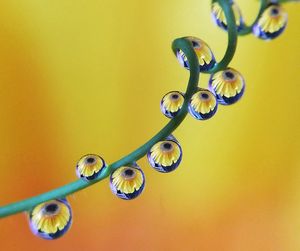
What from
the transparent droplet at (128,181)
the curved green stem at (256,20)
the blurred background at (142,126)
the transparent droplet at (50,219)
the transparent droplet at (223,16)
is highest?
the blurred background at (142,126)

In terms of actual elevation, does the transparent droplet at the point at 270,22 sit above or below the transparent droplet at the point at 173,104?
below

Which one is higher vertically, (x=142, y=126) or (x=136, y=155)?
Answer: (x=142, y=126)

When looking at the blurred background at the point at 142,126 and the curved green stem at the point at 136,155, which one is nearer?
the curved green stem at the point at 136,155

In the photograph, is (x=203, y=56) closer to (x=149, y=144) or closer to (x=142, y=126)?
(x=149, y=144)

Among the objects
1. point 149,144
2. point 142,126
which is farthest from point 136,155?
point 142,126

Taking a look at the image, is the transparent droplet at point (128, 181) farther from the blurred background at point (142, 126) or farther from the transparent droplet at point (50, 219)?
the blurred background at point (142, 126)

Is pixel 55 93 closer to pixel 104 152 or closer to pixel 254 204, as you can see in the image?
pixel 104 152

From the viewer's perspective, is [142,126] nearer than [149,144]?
No

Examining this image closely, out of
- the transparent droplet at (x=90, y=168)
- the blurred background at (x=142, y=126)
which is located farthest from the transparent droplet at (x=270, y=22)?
the blurred background at (x=142, y=126)

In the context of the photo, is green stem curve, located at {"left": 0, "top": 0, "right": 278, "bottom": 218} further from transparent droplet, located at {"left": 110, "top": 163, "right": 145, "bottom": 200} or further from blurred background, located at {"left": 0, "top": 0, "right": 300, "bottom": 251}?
blurred background, located at {"left": 0, "top": 0, "right": 300, "bottom": 251}
